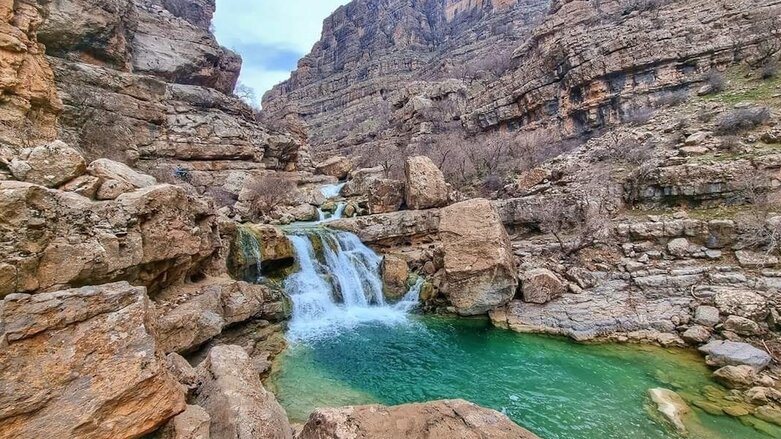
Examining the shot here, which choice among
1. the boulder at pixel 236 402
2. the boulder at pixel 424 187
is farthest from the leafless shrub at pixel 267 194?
the boulder at pixel 236 402

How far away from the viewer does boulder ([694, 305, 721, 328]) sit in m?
7.77

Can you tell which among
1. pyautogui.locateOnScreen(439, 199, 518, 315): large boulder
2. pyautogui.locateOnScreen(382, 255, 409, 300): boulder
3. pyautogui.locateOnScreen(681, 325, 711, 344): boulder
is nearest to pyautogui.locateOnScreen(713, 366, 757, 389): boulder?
pyautogui.locateOnScreen(681, 325, 711, 344): boulder

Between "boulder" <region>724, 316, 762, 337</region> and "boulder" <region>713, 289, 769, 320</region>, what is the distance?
250 millimetres

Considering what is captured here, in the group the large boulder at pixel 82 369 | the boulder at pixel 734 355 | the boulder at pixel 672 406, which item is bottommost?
the boulder at pixel 672 406

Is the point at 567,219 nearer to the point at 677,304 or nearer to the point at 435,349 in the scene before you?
the point at 677,304

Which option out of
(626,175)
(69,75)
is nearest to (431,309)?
(626,175)

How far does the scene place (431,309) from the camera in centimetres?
1091

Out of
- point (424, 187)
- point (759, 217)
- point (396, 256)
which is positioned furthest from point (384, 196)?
point (759, 217)

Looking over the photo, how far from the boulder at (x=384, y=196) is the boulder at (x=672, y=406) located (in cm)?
1056

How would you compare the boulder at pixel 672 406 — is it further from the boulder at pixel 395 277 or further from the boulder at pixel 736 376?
the boulder at pixel 395 277

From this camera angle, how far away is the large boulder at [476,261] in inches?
→ 394

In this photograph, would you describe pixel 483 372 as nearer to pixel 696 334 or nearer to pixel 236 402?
pixel 696 334

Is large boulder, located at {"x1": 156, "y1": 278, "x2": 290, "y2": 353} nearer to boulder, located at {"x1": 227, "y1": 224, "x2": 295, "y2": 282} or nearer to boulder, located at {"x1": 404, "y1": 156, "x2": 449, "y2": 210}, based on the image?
boulder, located at {"x1": 227, "y1": 224, "x2": 295, "y2": 282}

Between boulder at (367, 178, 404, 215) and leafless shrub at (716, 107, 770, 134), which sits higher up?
leafless shrub at (716, 107, 770, 134)
